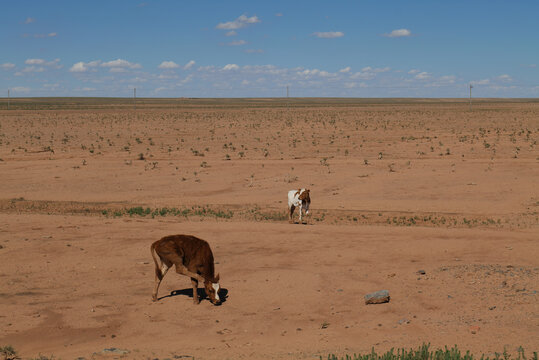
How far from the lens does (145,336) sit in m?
9.88

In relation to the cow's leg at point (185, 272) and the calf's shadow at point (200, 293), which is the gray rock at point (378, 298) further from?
the cow's leg at point (185, 272)

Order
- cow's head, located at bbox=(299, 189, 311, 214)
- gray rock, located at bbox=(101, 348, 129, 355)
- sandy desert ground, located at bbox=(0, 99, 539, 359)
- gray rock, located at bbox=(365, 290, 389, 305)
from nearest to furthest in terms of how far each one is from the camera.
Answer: gray rock, located at bbox=(101, 348, 129, 355), sandy desert ground, located at bbox=(0, 99, 539, 359), gray rock, located at bbox=(365, 290, 389, 305), cow's head, located at bbox=(299, 189, 311, 214)

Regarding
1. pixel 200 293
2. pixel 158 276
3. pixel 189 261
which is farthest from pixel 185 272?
pixel 200 293

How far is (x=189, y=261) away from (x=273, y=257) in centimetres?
402

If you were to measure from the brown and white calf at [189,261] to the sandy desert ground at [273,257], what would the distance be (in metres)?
0.41

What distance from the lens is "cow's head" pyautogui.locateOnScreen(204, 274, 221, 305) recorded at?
11250 mm

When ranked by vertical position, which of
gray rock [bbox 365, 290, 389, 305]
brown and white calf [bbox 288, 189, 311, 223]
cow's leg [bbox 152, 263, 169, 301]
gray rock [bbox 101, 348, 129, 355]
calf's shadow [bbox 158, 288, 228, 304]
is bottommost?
calf's shadow [bbox 158, 288, 228, 304]

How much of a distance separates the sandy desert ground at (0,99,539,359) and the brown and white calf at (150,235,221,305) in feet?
1.34

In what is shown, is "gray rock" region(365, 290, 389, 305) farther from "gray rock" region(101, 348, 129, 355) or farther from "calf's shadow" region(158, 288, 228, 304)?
"gray rock" region(101, 348, 129, 355)

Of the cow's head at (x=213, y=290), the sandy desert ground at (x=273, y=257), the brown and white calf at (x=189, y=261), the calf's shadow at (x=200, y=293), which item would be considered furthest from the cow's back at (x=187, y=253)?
the sandy desert ground at (x=273, y=257)

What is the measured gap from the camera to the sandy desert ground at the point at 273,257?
9.75 m

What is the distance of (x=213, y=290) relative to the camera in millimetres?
11312

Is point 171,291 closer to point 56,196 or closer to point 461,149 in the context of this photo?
point 56,196

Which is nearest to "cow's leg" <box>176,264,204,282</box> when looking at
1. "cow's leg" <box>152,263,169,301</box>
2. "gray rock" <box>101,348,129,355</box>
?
"cow's leg" <box>152,263,169,301</box>
